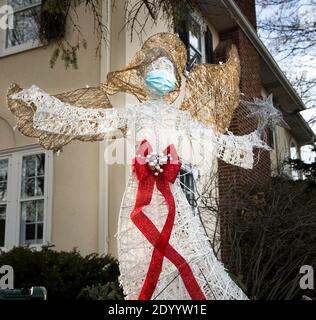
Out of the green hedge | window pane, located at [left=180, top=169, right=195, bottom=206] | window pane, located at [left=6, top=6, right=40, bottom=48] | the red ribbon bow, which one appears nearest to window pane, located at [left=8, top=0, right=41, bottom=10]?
window pane, located at [left=6, top=6, right=40, bottom=48]

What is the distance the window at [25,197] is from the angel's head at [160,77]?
148 inches

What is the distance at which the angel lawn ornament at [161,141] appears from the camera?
455 centimetres

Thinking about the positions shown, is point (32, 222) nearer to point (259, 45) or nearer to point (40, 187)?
point (40, 187)

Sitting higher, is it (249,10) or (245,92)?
(249,10)

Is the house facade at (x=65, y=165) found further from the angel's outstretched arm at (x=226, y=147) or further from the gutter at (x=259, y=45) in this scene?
the angel's outstretched arm at (x=226, y=147)

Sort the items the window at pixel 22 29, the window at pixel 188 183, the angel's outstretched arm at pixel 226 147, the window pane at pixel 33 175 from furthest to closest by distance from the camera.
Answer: the window at pixel 22 29 < the window pane at pixel 33 175 < the window at pixel 188 183 < the angel's outstretched arm at pixel 226 147

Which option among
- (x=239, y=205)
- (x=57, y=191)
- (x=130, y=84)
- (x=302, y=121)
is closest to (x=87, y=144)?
(x=57, y=191)

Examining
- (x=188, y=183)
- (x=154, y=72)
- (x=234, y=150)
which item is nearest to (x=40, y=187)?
(x=188, y=183)

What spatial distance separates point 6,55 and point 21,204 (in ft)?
8.55

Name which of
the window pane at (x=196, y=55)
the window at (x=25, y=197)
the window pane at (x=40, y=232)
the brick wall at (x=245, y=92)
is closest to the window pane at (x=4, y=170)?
the window at (x=25, y=197)

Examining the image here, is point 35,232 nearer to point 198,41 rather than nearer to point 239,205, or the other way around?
point 239,205

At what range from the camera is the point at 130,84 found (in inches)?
208

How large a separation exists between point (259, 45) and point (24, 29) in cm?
526

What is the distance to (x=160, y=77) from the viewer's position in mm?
5008
